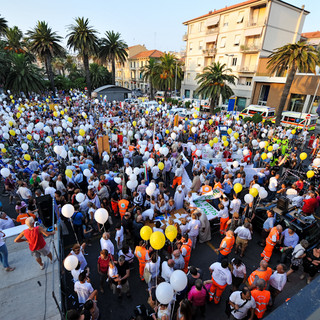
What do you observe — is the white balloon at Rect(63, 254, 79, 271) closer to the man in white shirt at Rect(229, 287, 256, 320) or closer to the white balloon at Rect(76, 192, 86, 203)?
the white balloon at Rect(76, 192, 86, 203)

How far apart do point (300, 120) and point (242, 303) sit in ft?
67.3

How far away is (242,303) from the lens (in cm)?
381

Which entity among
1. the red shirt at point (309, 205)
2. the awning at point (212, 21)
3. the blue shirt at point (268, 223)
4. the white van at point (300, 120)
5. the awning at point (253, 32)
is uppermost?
the awning at point (212, 21)

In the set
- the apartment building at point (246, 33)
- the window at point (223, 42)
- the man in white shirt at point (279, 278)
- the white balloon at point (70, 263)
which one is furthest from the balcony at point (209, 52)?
the white balloon at point (70, 263)

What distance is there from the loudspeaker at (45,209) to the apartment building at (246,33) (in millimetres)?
31665

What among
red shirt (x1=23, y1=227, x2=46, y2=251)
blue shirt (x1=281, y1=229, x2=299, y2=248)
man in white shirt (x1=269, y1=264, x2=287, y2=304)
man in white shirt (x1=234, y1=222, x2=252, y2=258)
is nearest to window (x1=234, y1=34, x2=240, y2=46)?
blue shirt (x1=281, y1=229, x2=299, y2=248)

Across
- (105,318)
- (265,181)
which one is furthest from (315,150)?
(105,318)

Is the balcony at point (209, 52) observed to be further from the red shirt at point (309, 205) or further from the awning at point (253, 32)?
the red shirt at point (309, 205)

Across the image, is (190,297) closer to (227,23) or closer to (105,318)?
(105,318)

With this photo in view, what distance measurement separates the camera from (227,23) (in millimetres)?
31875

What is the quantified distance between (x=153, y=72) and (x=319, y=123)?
25.0 metres

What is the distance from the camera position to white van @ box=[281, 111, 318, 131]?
18.5 metres

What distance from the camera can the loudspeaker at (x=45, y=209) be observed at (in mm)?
5605

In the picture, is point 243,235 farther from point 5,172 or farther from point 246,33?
point 246,33
